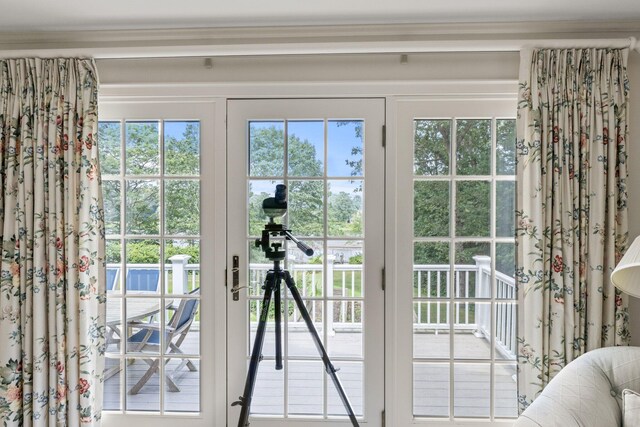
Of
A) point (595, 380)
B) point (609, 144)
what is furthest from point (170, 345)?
point (609, 144)

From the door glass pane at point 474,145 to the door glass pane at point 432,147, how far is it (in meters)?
0.06

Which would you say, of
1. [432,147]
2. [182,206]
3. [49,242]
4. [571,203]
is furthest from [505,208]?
[49,242]

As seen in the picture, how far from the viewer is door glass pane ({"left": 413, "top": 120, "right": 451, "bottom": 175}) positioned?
2041 millimetres

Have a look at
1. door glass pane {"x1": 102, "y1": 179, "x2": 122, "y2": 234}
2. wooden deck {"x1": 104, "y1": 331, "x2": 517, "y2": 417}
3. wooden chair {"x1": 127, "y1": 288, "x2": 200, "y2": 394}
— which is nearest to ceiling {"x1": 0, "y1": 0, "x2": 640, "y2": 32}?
door glass pane {"x1": 102, "y1": 179, "x2": 122, "y2": 234}

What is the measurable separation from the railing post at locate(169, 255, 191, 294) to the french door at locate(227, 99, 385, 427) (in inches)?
10.4

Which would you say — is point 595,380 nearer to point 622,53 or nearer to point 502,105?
point 502,105

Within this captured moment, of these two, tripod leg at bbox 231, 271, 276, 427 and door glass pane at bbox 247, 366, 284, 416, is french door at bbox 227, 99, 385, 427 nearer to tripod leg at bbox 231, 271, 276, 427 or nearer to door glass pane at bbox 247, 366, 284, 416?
door glass pane at bbox 247, 366, 284, 416

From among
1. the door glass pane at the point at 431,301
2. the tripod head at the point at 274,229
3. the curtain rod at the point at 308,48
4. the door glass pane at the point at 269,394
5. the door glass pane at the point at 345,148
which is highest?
the curtain rod at the point at 308,48

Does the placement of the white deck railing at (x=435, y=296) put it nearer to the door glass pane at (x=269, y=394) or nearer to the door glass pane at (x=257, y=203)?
the door glass pane at (x=257, y=203)

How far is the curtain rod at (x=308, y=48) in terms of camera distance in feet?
6.00

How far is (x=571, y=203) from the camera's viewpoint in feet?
5.98

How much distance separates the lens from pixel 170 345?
83.5 inches

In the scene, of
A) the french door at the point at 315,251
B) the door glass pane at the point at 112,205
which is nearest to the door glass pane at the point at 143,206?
the door glass pane at the point at 112,205

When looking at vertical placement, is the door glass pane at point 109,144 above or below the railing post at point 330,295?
above
